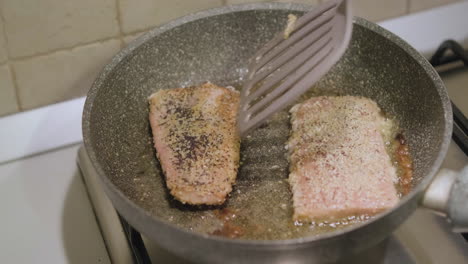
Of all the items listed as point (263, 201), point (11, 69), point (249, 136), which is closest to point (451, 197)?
point (263, 201)

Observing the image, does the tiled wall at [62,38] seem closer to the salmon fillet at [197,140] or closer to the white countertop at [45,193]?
the white countertop at [45,193]

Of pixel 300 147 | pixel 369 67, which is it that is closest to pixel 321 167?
pixel 300 147

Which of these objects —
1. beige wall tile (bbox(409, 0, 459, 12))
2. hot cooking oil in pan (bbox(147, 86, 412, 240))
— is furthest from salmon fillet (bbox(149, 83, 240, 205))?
beige wall tile (bbox(409, 0, 459, 12))

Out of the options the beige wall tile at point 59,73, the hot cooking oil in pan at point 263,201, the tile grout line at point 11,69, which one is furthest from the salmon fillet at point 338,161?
the tile grout line at point 11,69

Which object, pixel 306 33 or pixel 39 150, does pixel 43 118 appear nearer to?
pixel 39 150

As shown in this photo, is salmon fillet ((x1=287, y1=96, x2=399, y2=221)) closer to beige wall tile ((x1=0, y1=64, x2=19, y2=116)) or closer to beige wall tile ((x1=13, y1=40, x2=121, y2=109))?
beige wall tile ((x1=13, y1=40, x2=121, y2=109))
